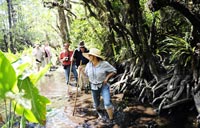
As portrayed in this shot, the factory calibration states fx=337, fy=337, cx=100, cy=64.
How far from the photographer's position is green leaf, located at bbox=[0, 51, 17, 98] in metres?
2.00

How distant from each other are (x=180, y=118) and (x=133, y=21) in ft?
11.1

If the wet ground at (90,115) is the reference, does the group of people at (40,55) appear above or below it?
above

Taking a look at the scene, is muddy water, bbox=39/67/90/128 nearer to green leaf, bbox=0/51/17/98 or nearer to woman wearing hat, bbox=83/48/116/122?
woman wearing hat, bbox=83/48/116/122

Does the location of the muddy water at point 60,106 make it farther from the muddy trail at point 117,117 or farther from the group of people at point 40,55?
the group of people at point 40,55

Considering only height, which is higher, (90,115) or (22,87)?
(22,87)

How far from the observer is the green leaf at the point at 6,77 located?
200 centimetres

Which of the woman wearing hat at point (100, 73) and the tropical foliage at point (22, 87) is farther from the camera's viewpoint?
the woman wearing hat at point (100, 73)

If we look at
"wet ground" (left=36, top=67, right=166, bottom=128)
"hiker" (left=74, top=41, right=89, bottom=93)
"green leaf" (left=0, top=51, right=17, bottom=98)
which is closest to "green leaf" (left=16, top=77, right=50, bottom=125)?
"green leaf" (left=0, top=51, right=17, bottom=98)

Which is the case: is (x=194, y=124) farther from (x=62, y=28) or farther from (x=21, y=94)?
(x=62, y=28)

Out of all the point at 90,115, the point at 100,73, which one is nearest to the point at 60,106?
the point at 90,115

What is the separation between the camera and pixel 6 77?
2025 millimetres

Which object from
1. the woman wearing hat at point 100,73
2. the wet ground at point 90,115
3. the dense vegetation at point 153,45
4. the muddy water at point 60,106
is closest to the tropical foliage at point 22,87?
the muddy water at point 60,106

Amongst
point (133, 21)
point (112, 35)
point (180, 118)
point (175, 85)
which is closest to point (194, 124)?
point (180, 118)

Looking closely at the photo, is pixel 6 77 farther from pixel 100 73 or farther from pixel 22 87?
pixel 100 73
